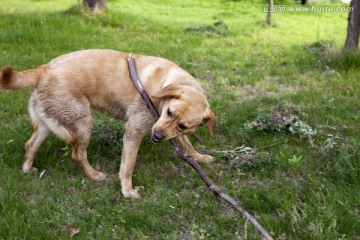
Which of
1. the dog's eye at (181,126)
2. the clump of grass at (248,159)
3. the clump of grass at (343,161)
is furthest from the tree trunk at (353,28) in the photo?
the dog's eye at (181,126)

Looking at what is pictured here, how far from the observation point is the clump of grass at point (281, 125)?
4.69 meters

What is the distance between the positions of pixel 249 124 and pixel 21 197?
2743mm

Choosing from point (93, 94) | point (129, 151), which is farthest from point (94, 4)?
point (129, 151)

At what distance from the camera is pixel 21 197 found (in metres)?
3.74

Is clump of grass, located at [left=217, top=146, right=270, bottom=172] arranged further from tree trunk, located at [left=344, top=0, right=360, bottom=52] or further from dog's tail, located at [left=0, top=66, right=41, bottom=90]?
tree trunk, located at [left=344, top=0, right=360, bottom=52]

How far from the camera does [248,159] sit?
13.8 ft

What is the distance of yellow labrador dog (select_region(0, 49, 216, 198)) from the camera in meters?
3.94

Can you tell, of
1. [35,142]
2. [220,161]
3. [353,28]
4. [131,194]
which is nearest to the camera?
[131,194]

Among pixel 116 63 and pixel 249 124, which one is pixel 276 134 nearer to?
pixel 249 124

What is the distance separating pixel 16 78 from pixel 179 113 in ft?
5.34

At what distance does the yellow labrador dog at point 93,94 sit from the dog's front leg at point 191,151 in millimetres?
594

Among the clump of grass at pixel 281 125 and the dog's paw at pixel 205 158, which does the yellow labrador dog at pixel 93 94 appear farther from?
the clump of grass at pixel 281 125

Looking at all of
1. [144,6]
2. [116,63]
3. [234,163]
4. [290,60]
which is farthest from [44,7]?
[234,163]

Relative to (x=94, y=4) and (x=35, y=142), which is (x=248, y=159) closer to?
(x=35, y=142)
